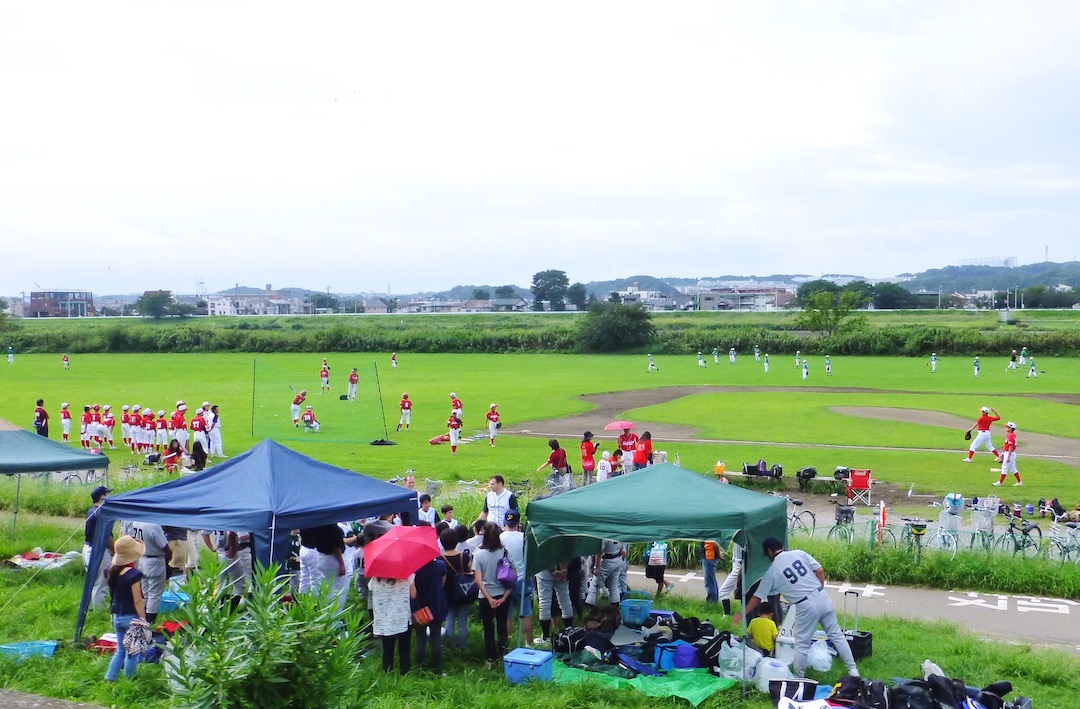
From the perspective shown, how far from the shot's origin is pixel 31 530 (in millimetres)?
17172

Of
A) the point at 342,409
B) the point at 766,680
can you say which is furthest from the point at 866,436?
the point at 766,680

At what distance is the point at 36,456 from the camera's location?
16562 millimetres

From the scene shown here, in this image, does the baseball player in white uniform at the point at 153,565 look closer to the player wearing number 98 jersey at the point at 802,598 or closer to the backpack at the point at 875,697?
the player wearing number 98 jersey at the point at 802,598

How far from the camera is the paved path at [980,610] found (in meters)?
12.4

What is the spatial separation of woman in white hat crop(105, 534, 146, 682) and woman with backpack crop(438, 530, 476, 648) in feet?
11.2

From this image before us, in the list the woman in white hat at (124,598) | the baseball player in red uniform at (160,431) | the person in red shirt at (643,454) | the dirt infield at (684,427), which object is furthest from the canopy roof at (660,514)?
the baseball player in red uniform at (160,431)

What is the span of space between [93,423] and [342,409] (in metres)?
10.3

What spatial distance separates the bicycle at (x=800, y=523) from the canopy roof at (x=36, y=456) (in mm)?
Answer: 12948

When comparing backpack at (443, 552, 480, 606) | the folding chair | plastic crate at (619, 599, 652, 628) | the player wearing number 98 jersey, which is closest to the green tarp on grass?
the player wearing number 98 jersey

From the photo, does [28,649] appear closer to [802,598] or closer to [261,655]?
[261,655]

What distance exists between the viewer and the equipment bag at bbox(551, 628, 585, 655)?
1107 cm

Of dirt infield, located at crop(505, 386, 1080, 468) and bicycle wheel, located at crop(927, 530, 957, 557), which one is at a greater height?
bicycle wheel, located at crop(927, 530, 957, 557)

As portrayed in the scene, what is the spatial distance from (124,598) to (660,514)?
6.06m

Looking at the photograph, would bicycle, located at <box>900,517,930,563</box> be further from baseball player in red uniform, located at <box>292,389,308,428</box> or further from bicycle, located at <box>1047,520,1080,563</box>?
baseball player in red uniform, located at <box>292,389,308,428</box>
